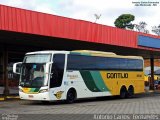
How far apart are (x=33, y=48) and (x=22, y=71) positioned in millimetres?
12175

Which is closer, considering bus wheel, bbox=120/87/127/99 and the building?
the building

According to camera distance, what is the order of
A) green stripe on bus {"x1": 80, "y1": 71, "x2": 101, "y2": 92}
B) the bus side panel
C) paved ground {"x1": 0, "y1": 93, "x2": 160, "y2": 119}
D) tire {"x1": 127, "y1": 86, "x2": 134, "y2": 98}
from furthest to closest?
tire {"x1": 127, "y1": 86, "x2": 134, "y2": 98}
the bus side panel
green stripe on bus {"x1": 80, "y1": 71, "x2": 101, "y2": 92}
paved ground {"x1": 0, "y1": 93, "x2": 160, "y2": 119}

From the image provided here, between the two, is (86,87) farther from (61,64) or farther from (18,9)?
(18,9)

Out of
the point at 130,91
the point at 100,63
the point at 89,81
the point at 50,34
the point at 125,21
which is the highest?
the point at 125,21

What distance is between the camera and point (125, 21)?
102188mm

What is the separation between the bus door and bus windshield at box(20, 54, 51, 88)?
0.45 meters

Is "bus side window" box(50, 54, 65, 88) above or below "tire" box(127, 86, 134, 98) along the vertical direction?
above

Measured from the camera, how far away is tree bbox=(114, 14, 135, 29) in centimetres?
10219

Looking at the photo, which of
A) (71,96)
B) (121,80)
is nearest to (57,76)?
(71,96)

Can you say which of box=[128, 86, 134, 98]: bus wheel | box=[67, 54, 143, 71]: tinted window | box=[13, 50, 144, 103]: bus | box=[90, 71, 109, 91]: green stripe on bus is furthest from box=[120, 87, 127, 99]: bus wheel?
box=[90, 71, 109, 91]: green stripe on bus

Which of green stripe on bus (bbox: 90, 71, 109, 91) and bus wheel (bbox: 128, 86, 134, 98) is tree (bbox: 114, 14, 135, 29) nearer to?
bus wheel (bbox: 128, 86, 134, 98)

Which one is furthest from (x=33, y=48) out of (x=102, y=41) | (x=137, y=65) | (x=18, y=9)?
(x=18, y=9)

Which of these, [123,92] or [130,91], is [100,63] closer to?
[123,92]

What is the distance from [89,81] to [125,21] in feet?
256
